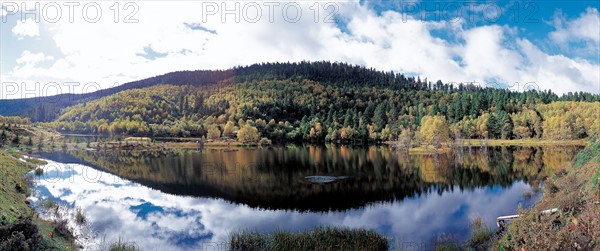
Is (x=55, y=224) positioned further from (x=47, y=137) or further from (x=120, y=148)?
(x=47, y=137)

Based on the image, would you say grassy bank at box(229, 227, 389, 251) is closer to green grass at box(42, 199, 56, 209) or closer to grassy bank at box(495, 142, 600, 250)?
grassy bank at box(495, 142, 600, 250)

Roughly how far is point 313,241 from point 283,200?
15719 millimetres

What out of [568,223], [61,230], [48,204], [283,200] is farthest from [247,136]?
[568,223]

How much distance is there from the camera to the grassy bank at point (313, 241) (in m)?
22.8

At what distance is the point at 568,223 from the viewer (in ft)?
48.5

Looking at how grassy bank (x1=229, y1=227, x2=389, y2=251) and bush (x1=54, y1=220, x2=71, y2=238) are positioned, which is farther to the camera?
bush (x1=54, y1=220, x2=71, y2=238)

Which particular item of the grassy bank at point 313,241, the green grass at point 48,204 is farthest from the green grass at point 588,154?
the green grass at point 48,204

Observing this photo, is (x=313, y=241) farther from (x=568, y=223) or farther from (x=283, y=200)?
(x=283, y=200)

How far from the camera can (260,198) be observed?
133ft

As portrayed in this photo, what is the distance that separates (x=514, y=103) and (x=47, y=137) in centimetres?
20950

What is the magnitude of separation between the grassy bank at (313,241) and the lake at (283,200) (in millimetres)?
1391

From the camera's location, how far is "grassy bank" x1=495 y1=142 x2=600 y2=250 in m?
11.4

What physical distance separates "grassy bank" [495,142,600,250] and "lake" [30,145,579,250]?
5839 mm

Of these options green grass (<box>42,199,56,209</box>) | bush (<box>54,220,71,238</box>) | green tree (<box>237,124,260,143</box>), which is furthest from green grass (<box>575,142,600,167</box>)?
green tree (<box>237,124,260,143</box>)
